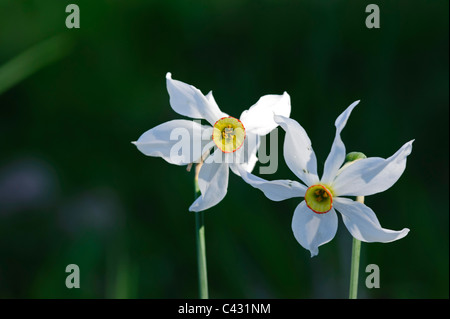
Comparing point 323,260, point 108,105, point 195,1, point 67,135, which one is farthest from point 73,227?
point 195,1

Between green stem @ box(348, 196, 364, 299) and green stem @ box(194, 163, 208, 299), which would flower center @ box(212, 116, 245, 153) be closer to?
green stem @ box(194, 163, 208, 299)

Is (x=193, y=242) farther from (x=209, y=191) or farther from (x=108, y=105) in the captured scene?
(x=209, y=191)

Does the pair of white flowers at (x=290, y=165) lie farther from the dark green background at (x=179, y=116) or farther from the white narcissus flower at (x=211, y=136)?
the dark green background at (x=179, y=116)

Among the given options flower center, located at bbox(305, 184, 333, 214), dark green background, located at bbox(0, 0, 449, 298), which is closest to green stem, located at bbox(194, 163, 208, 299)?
flower center, located at bbox(305, 184, 333, 214)

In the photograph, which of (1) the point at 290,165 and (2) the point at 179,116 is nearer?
(1) the point at 290,165

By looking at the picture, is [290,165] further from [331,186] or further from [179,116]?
[179,116]

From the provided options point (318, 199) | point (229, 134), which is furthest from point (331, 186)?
point (229, 134)

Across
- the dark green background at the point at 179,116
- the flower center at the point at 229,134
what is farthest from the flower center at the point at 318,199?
the dark green background at the point at 179,116
